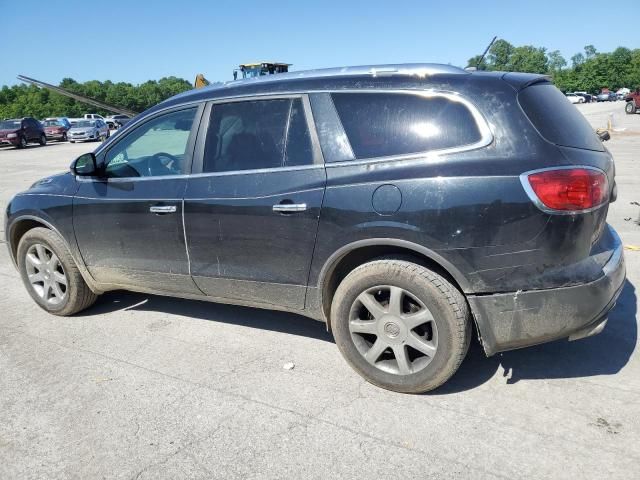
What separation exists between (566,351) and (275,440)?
6.75ft

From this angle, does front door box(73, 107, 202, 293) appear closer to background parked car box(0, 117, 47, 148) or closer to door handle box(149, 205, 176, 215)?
door handle box(149, 205, 176, 215)

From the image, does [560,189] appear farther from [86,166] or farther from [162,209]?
[86,166]

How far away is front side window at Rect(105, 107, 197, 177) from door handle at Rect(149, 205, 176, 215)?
0.85ft

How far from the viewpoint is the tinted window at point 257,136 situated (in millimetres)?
3293

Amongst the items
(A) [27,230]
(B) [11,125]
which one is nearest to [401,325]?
(A) [27,230]

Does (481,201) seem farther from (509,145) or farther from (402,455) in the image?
(402,455)

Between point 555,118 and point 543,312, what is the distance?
1.07 m

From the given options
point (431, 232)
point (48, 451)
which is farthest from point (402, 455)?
point (48, 451)

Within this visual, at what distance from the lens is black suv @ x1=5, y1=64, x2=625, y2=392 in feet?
8.82

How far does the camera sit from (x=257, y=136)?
346 centimetres

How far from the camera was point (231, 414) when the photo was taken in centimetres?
296

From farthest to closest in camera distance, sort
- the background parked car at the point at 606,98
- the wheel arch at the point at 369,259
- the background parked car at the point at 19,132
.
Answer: the background parked car at the point at 606,98 < the background parked car at the point at 19,132 < the wheel arch at the point at 369,259

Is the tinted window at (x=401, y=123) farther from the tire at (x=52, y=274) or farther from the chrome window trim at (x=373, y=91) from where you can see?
the tire at (x=52, y=274)

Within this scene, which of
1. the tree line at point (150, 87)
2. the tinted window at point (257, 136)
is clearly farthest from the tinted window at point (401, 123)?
the tree line at point (150, 87)
